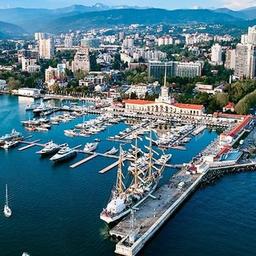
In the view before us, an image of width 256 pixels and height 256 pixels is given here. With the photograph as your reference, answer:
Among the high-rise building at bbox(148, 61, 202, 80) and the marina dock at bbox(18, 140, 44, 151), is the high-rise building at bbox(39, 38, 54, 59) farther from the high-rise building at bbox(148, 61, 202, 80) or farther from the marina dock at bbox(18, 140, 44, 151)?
the marina dock at bbox(18, 140, 44, 151)

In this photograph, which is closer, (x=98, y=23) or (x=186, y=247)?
(x=186, y=247)

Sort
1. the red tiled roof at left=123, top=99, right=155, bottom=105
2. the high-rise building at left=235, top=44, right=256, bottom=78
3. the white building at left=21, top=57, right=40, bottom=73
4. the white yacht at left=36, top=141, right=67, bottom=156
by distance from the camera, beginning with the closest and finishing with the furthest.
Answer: the white yacht at left=36, top=141, right=67, bottom=156 < the red tiled roof at left=123, top=99, right=155, bottom=105 < the high-rise building at left=235, top=44, right=256, bottom=78 < the white building at left=21, top=57, right=40, bottom=73

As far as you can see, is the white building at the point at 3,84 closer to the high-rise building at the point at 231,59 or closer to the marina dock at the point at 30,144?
the marina dock at the point at 30,144

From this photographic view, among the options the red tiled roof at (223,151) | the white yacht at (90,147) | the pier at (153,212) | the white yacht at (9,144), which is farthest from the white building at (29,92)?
the pier at (153,212)

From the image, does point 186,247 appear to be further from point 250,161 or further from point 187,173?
point 250,161

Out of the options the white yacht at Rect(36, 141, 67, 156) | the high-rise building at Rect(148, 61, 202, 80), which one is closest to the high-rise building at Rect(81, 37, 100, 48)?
the high-rise building at Rect(148, 61, 202, 80)

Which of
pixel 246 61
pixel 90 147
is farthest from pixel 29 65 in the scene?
pixel 90 147

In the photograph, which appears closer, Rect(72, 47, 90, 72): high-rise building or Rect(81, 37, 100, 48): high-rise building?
Rect(72, 47, 90, 72): high-rise building

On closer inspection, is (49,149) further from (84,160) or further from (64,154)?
(84,160)

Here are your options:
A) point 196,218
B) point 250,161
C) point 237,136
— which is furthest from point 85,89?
point 196,218
